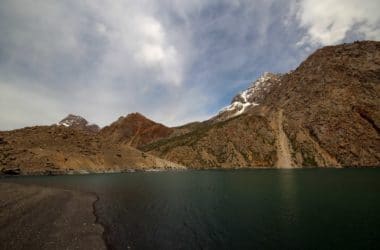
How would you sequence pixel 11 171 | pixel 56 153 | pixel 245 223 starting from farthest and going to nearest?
pixel 56 153
pixel 11 171
pixel 245 223

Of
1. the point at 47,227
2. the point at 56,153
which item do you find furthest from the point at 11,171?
the point at 47,227

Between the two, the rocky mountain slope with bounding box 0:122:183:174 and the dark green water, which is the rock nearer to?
the rocky mountain slope with bounding box 0:122:183:174

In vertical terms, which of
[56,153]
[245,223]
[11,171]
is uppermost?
[56,153]

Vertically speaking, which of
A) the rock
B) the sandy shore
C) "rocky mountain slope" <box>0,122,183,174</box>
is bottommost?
the sandy shore

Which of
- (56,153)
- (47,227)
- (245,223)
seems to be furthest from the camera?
(56,153)

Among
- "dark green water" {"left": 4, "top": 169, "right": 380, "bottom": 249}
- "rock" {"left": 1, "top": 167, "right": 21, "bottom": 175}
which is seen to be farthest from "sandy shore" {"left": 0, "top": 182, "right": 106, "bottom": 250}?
"rock" {"left": 1, "top": 167, "right": 21, "bottom": 175}

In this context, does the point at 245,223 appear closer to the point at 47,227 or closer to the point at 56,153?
the point at 47,227

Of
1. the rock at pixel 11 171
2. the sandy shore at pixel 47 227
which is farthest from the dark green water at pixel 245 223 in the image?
the rock at pixel 11 171

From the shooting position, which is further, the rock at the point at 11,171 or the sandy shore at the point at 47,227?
the rock at the point at 11,171

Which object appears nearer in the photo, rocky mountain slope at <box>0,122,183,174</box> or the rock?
the rock

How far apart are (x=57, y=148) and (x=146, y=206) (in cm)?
14410

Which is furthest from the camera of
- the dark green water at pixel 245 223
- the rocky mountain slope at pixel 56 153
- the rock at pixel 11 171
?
the rocky mountain slope at pixel 56 153

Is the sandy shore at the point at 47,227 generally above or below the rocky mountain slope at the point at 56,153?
below

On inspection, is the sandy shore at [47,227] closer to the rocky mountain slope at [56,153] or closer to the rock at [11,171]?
the rock at [11,171]
